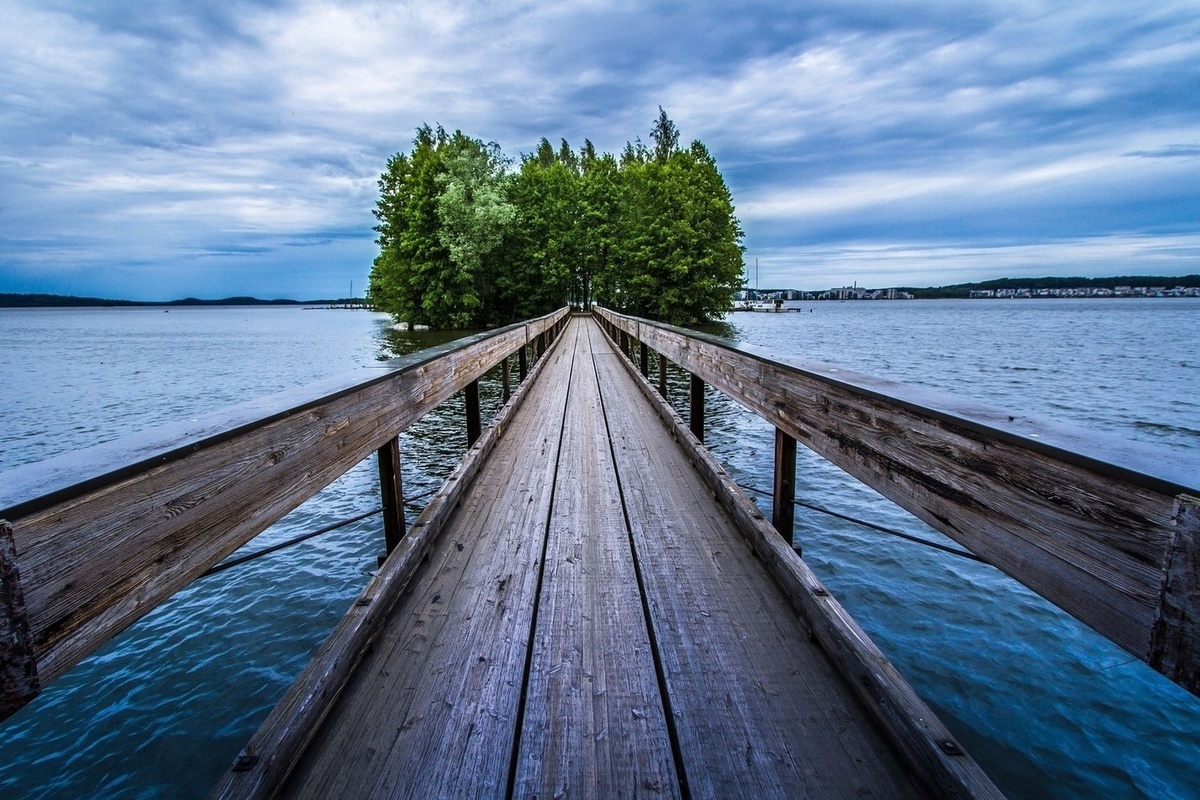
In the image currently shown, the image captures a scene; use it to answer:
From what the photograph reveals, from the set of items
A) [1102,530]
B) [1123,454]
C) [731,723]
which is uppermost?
[1123,454]

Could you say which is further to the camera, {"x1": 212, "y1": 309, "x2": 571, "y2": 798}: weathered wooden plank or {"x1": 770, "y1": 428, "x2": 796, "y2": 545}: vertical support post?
{"x1": 770, "y1": 428, "x2": 796, "y2": 545}: vertical support post

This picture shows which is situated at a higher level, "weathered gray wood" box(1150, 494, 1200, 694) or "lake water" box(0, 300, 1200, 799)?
"weathered gray wood" box(1150, 494, 1200, 694)

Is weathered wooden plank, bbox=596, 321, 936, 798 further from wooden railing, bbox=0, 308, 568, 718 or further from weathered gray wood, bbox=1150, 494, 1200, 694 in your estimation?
wooden railing, bbox=0, 308, 568, 718

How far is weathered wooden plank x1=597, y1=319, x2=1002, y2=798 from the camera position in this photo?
1304 millimetres

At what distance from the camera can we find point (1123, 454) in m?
1.10

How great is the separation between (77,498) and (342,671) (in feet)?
3.20

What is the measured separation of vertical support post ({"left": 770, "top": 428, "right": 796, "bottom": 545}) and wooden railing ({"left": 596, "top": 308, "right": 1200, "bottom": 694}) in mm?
963

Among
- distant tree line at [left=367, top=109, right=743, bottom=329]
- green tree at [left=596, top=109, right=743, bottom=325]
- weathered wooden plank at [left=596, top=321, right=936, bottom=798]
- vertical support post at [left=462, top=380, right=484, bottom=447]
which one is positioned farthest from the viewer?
green tree at [left=596, top=109, right=743, bottom=325]

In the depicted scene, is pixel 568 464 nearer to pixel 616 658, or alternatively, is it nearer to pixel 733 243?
pixel 616 658

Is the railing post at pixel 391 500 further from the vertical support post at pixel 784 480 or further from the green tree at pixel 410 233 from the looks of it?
the green tree at pixel 410 233

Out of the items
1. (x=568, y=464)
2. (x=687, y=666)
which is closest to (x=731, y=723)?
(x=687, y=666)

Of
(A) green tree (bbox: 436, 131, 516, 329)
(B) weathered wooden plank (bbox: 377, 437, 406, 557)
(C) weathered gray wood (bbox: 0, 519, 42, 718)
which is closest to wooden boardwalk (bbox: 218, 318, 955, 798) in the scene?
(B) weathered wooden plank (bbox: 377, 437, 406, 557)

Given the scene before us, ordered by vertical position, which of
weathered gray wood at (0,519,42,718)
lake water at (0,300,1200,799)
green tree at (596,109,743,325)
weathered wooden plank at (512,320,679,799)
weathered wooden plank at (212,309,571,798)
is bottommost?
lake water at (0,300,1200,799)

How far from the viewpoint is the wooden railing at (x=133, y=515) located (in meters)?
0.96
